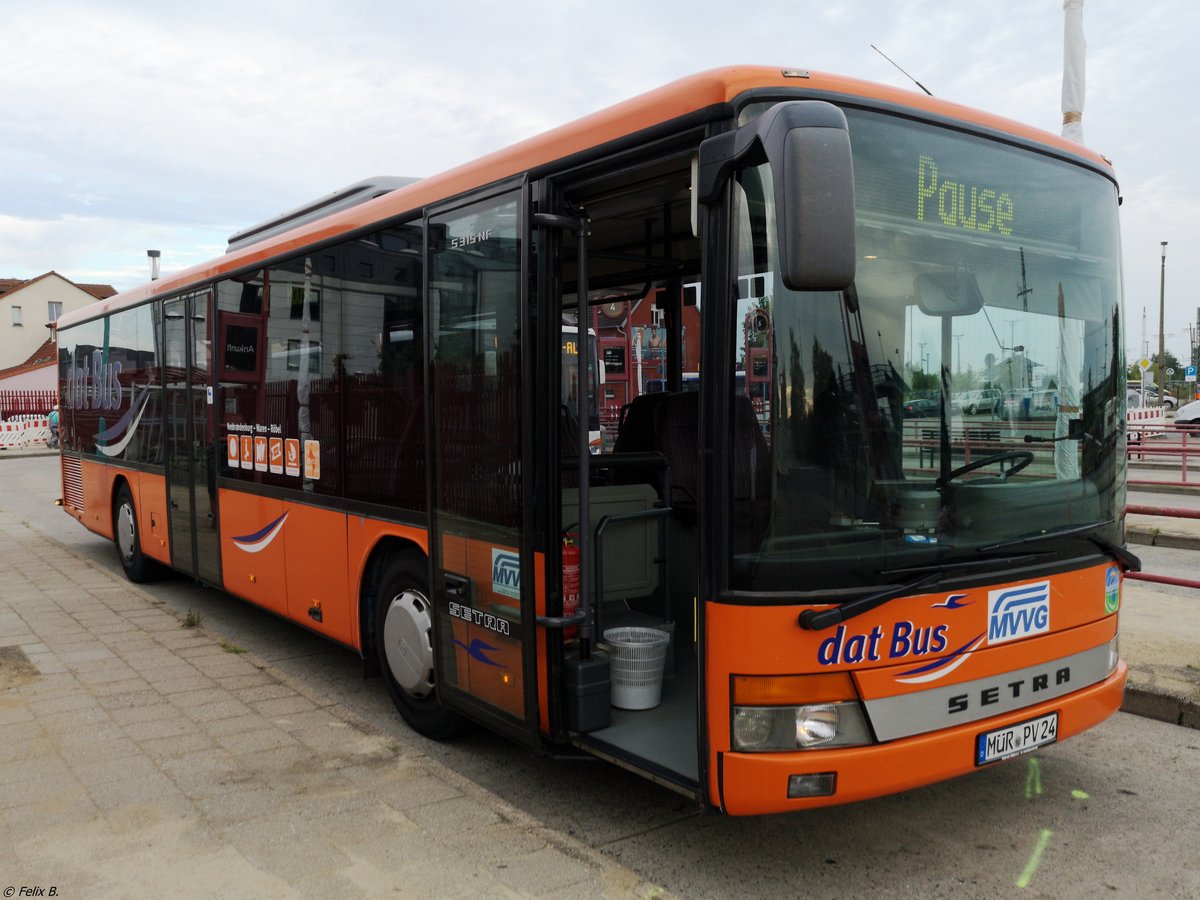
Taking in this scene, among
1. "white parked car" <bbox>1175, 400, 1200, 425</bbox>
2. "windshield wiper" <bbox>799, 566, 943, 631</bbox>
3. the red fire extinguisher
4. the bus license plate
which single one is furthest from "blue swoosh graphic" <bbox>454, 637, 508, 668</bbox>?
"white parked car" <bbox>1175, 400, 1200, 425</bbox>

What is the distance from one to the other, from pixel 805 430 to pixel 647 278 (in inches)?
122

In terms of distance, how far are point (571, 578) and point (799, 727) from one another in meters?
1.33

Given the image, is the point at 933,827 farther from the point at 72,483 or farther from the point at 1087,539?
the point at 72,483

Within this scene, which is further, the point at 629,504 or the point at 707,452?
the point at 629,504

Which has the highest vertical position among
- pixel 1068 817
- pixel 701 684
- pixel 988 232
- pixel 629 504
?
pixel 988 232

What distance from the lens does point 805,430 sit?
3414 mm

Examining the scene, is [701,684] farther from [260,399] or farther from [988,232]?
[260,399]

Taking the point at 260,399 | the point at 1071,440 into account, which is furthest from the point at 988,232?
the point at 260,399

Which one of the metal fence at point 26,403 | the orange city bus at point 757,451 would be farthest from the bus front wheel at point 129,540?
the metal fence at point 26,403

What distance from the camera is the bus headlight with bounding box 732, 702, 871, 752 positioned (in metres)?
3.41

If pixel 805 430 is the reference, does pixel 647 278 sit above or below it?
above

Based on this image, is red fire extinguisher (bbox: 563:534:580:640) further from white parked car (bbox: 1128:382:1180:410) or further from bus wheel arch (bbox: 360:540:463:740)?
white parked car (bbox: 1128:382:1180:410)

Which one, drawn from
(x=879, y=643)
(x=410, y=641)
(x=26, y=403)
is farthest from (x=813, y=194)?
(x=26, y=403)

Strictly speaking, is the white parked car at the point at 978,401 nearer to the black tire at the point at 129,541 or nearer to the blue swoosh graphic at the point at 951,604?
the blue swoosh graphic at the point at 951,604
